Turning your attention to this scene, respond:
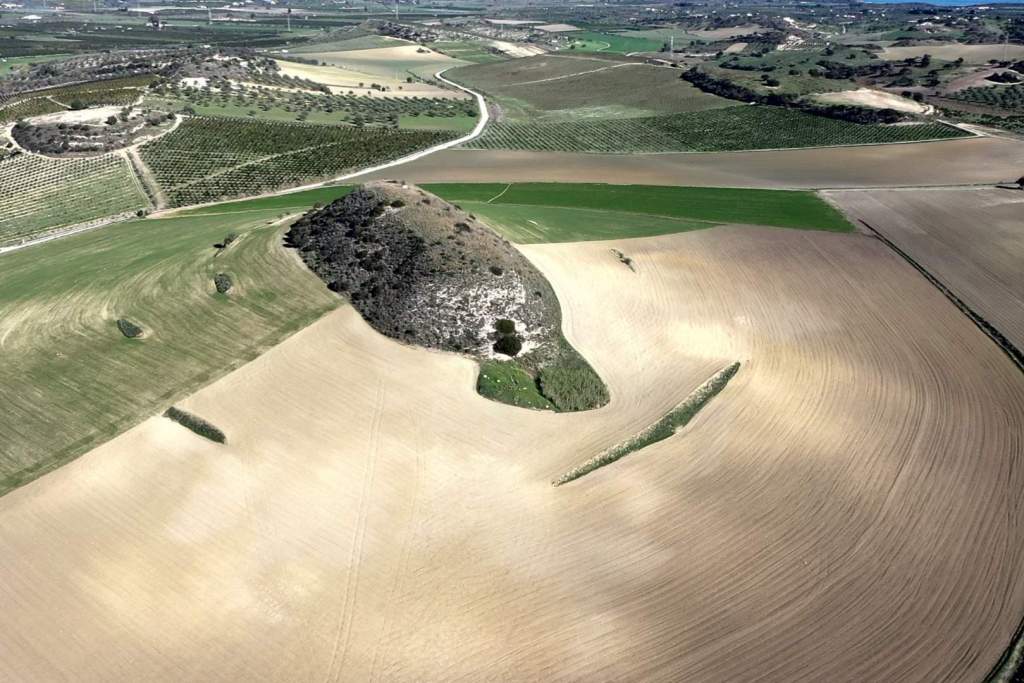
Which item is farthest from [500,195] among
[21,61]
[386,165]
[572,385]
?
[21,61]

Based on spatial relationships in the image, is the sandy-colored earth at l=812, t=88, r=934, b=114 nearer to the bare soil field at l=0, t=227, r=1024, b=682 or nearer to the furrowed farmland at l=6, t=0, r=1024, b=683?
the furrowed farmland at l=6, t=0, r=1024, b=683

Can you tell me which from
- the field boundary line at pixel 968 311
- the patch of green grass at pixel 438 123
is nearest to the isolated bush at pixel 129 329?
the field boundary line at pixel 968 311

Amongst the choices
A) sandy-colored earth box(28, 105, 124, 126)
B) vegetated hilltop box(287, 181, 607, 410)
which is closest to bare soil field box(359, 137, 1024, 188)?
vegetated hilltop box(287, 181, 607, 410)

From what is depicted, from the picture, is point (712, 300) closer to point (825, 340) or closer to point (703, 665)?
point (825, 340)

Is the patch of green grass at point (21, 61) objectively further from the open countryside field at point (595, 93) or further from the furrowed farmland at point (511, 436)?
the open countryside field at point (595, 93)

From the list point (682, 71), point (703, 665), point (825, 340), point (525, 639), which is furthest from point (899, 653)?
point (682, 71)

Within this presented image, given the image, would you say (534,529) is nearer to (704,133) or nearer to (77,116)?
(77,116)
